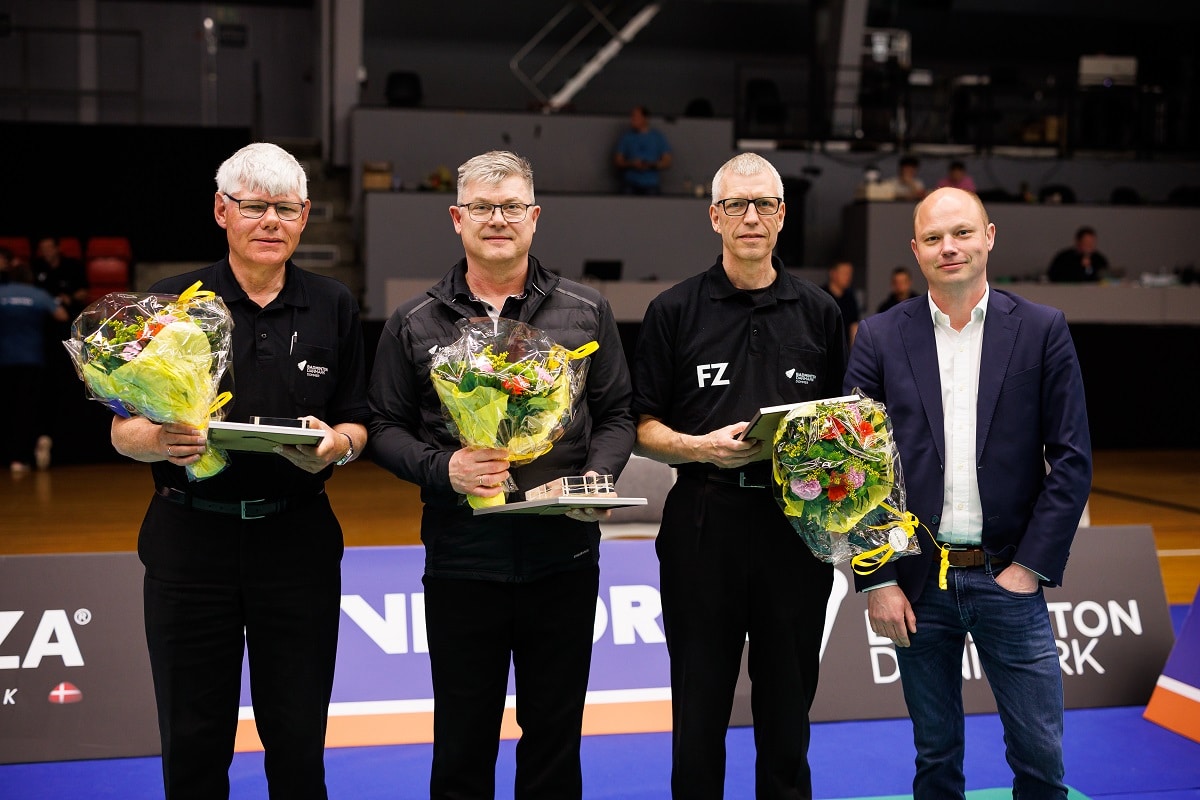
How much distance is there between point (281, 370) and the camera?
2.81 m

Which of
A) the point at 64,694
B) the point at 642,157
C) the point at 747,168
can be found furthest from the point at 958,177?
the point at 64,694

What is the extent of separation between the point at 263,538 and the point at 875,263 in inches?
465

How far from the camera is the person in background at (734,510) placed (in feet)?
9.52

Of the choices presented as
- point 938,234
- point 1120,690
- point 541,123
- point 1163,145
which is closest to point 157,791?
point 938,234

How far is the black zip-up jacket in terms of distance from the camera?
2762 mm

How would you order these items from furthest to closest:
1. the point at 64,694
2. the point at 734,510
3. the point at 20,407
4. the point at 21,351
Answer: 1. the point at 20,407
2. the point at 21,351
3. the point at 64,694
4. the point at 734,510

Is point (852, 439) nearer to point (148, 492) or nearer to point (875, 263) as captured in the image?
point (148, 492)

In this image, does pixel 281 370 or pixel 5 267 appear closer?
pixel 281 370

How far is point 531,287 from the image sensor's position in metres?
2.88

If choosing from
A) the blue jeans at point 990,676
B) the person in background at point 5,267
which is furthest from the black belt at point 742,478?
the person in background at point 5,267

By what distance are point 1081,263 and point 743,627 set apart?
452 inches

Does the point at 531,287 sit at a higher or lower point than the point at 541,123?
lower

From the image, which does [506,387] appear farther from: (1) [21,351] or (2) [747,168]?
(1) [21,351]

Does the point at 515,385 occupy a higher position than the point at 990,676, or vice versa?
the point at 515,385
